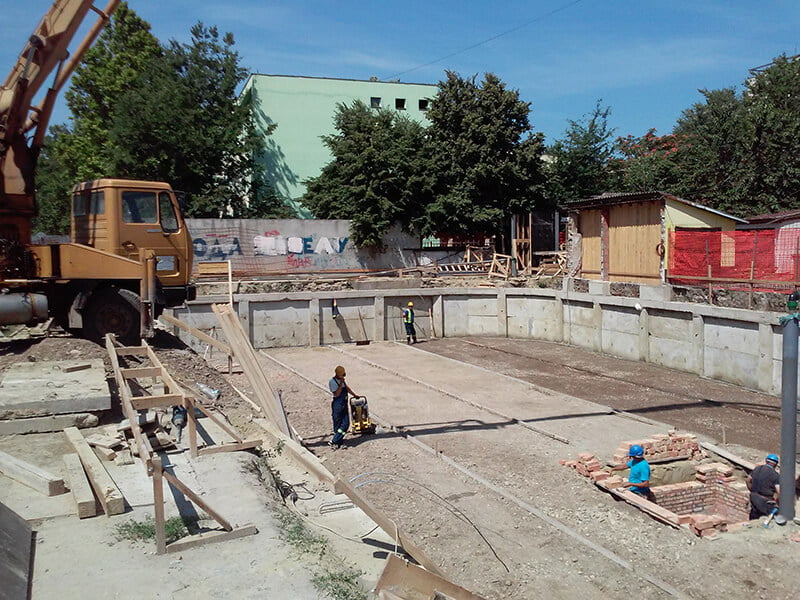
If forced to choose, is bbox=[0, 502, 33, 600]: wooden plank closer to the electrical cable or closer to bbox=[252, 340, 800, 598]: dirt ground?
bbox=[252, 340, 800, 598]: dirt ground

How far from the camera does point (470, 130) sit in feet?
109

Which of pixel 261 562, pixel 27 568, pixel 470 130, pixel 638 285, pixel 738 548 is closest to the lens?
pixel 27 568

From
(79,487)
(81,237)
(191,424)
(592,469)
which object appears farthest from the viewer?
(81,237)

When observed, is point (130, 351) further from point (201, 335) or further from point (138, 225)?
point (138, 225)

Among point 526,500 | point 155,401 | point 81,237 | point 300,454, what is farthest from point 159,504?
point 81,237

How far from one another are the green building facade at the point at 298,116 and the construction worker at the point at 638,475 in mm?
30546

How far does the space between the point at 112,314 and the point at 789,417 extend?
1266 cm

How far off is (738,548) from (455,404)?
26.2 ft

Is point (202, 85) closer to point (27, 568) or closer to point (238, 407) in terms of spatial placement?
point (238, 407)

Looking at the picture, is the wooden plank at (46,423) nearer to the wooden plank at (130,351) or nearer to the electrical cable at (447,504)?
the wooden plank at (130,351)

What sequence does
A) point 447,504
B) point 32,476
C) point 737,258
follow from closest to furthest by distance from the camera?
point 32,476
point 447,504
point 737,258

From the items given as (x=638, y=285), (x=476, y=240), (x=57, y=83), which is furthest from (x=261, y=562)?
(x=476, y=240)

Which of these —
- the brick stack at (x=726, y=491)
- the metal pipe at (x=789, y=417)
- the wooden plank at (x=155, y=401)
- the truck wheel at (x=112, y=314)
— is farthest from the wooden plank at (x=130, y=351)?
the metal pipe at (x=789, y=417)

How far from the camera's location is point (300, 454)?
9.25m
